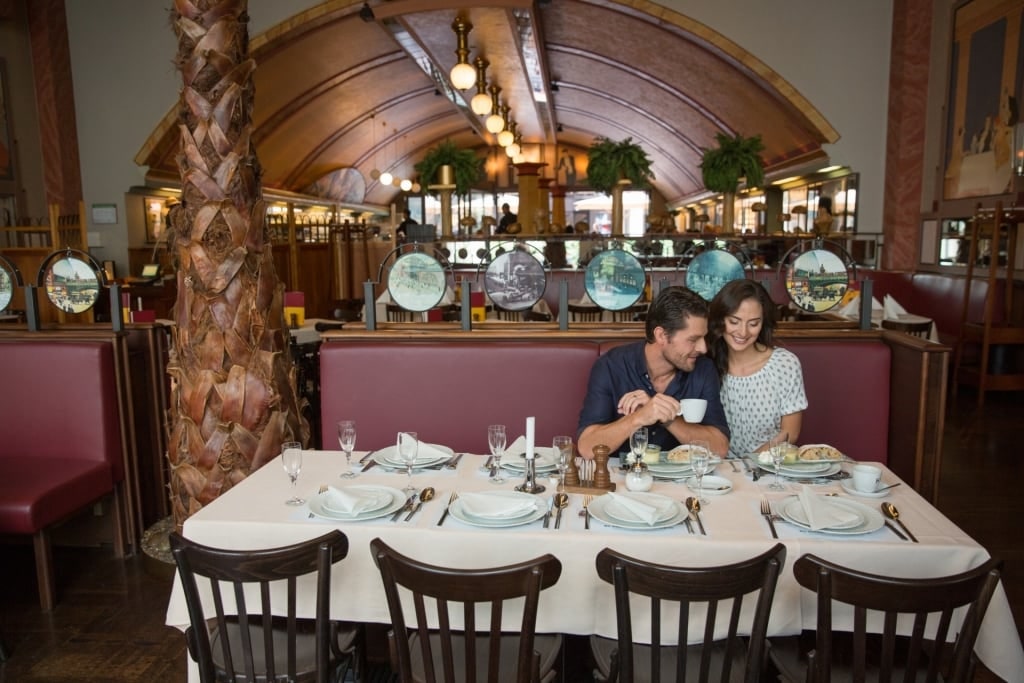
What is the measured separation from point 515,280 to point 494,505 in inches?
70.7

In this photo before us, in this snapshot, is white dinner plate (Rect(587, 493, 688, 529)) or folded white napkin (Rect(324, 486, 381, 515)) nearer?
white dinner plate (Rect(587, 493, 688, 529))

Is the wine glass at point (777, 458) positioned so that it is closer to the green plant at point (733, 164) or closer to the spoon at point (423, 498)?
the spoon at point (423, 498)

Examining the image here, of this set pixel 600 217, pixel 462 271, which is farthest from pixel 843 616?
pixel 600 217

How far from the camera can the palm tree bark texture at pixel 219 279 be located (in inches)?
119

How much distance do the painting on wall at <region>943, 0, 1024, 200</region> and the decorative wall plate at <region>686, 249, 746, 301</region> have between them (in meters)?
5.00

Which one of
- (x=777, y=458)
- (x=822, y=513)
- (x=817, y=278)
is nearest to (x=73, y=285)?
(x=777, y=458)

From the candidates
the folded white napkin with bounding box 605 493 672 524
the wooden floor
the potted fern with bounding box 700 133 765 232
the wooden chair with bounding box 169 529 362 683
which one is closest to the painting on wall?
the potted fern with bounding box 700 133 765 232

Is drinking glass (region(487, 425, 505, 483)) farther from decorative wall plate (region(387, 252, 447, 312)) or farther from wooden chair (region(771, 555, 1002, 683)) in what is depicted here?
decorative wall plate (region(387, 252, 447, 312))

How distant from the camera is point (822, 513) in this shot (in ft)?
6.62

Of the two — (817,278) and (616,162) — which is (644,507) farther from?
(616,162)

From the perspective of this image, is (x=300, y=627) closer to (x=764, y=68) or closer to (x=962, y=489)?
(x=962, y=489)

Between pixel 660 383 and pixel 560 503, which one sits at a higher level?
pixel 660 383

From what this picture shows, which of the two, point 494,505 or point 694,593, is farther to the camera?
point 494,505

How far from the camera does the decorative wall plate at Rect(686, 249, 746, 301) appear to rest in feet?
12.8
